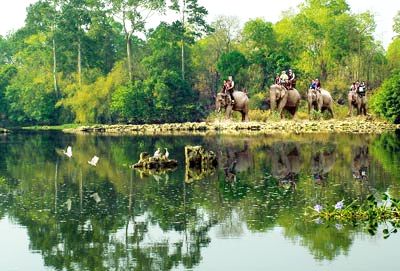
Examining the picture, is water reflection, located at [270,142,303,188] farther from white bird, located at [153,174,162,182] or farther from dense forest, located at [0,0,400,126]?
dense forest, located at [0,0,400,126]

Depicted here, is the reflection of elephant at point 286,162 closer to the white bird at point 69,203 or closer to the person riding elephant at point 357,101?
the white bird at point 69,203

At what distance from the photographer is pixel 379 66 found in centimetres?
6800

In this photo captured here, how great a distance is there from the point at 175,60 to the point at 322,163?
4246 cm

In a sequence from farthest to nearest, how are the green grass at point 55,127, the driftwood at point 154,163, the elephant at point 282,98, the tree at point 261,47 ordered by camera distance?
the green grass at point 55,127 < the tree at point 261,47 < the elephant at point 282,98 < the driftwood at point 154,163

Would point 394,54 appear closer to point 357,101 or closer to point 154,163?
point 357,101

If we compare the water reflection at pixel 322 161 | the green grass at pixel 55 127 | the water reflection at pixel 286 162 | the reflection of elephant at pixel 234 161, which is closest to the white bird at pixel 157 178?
the reflection of elephant at pixel 234 161

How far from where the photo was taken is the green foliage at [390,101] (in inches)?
1989

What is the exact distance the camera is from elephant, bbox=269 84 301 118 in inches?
2102

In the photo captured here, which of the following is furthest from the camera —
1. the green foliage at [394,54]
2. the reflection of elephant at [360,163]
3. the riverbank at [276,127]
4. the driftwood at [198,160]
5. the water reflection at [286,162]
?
the green foliage at [394,54]

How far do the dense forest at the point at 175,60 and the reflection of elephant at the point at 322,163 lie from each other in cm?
3154

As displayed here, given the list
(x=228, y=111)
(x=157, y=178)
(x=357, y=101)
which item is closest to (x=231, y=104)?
(x=228, y=111)

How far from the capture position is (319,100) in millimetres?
55125

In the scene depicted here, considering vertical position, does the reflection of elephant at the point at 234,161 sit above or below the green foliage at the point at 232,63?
below

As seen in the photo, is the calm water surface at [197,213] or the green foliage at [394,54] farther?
the green foliage at [394,54]
